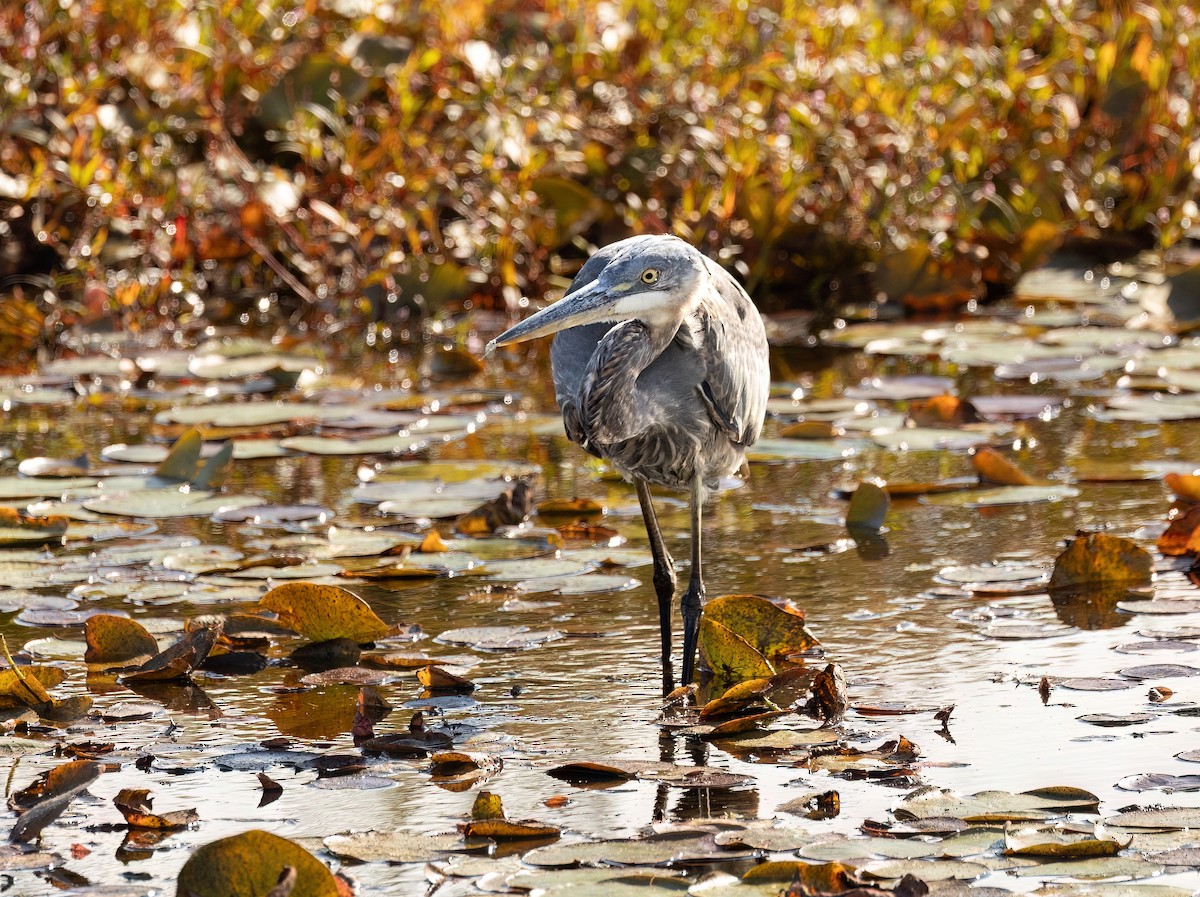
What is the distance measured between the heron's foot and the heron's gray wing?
1.19ft

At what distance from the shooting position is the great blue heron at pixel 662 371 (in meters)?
3.46

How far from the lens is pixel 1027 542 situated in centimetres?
461

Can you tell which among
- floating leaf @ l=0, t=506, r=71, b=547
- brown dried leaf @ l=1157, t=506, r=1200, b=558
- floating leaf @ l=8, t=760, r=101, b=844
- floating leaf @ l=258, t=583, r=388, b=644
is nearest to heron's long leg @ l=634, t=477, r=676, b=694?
floating leaf @ l=258, t=583, r=388, b=644

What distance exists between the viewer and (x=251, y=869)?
2.55 meters

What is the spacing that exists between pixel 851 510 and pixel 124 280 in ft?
13.3

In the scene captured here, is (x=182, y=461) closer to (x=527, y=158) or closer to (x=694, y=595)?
(x=694, y=595)

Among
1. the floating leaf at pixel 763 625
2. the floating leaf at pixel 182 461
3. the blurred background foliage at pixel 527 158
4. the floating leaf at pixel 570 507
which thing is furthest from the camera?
the blurred background foliage at pixel 527 158

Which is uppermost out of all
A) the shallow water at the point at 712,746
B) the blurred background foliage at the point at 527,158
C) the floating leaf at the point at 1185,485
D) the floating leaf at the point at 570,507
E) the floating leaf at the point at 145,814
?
the blurred background foliage at the point at 527,158

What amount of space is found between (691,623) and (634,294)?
877mm

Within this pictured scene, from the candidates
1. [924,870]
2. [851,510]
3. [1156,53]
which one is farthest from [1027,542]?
[1156,53]

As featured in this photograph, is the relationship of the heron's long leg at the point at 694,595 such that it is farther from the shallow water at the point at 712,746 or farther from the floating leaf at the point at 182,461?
the floating leaf at the point at 182,461

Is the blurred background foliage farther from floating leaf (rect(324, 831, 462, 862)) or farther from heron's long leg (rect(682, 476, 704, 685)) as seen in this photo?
floating leaf (rect(324, 831, 462, 862))

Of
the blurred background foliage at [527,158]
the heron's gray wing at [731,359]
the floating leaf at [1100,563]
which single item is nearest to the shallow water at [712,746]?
the floating leaf at [1100,563]

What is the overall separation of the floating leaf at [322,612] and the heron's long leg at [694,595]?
0.69m
